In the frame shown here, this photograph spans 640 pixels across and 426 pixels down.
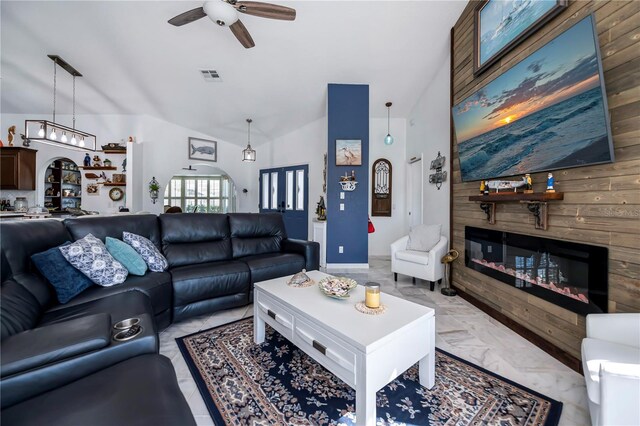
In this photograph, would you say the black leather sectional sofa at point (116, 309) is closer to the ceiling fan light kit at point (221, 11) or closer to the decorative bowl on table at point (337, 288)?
the decorative bowl on table at point (337, 288)

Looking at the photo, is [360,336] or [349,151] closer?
[360,336]

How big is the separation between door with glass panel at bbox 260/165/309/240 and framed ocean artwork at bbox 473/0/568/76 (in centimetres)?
393

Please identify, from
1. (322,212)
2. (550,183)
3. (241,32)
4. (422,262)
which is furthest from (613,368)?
(322,212)

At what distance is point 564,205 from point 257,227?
3.03 meters

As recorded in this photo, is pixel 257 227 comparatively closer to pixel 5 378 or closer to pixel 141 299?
pixel 141 299

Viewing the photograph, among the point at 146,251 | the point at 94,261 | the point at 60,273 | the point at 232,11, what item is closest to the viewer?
the point at 60,273

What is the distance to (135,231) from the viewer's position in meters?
2.50

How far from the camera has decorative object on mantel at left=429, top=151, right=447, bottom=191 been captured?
12.5 ft

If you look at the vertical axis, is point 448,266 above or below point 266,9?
below

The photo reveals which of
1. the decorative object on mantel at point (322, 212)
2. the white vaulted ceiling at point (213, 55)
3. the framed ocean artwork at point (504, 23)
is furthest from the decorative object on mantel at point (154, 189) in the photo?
the framed ocean artwork at point (504, 23)

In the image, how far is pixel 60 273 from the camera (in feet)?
5.56

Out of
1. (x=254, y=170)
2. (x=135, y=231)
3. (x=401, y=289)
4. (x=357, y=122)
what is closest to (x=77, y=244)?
(x=135, y=231)

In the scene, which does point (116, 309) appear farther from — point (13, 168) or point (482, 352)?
point (13, 168)

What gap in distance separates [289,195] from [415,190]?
9.81ft
